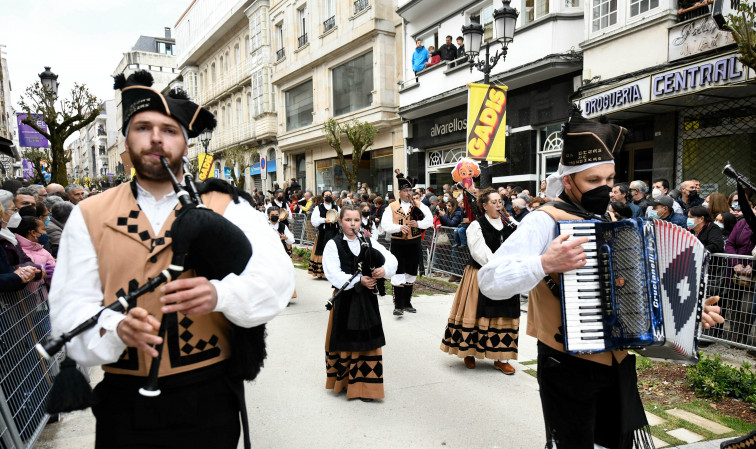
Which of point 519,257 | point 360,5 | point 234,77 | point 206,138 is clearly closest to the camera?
point 519,257

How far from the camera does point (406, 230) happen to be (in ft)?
26.4

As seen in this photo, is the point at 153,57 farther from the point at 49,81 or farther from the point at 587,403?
the point at 587,403

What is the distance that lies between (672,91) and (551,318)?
799 centimetres

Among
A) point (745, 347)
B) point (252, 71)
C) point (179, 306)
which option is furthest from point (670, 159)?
point (252, 71)

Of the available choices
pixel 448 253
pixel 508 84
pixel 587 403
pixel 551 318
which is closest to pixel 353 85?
pixel 508 84

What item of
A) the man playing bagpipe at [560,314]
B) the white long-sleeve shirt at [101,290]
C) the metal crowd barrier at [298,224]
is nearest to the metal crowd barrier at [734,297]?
the man playing bagpipe at [560,314]

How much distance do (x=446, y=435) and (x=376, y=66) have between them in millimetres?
18159

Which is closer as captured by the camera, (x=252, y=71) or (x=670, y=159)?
(x=670, y=159)

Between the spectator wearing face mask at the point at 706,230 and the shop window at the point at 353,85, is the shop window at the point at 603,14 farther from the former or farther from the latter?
the shop window at the point at 353,85

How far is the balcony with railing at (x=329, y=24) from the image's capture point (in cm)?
2275

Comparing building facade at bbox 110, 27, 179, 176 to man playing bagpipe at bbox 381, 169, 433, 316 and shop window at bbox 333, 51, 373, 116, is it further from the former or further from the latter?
man playing bagpipe at bbox 381, 169, 433, 316

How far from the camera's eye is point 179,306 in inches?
58.9

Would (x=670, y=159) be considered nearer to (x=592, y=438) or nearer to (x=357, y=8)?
(x=592, y=438)

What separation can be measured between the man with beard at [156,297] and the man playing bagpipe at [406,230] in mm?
5890
